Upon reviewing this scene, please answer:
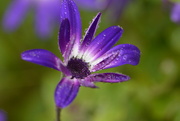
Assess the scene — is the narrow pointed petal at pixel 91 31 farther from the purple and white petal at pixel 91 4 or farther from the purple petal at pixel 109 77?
the purple and white petal at pixel 91 4

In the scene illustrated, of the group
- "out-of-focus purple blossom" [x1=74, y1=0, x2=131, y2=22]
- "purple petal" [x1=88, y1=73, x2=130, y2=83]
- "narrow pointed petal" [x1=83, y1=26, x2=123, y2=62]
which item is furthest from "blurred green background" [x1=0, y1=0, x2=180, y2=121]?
"purple petal" [x1=88, y1=73, x2=130, y2=83]

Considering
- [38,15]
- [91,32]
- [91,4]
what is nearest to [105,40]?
[91,32]

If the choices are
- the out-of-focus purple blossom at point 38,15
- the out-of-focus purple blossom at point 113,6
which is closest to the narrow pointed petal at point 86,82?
the out-of-focus purple blossom at point 113,6

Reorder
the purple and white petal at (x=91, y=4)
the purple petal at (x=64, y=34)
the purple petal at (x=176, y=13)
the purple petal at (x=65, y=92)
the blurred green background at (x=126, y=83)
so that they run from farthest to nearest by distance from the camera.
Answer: the purple and white petal at (x=91, y=4) → the blurred green background at (x=126, y=83) → the purple petal at (x=176, y=13) → the purple petal at (x=64, y=34) → the purple petal at (x=65, y=92)

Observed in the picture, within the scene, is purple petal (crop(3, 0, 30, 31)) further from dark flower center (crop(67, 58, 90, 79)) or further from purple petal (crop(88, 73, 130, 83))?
purple petal (crop(88, 73, 130, 83))

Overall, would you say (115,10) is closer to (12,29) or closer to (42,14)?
(42,14)

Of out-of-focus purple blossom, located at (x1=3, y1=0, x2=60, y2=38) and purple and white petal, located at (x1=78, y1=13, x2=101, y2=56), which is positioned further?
out-of-focus purple blossom, located at (x1=3, y1=0, x2=60, y2=38)
